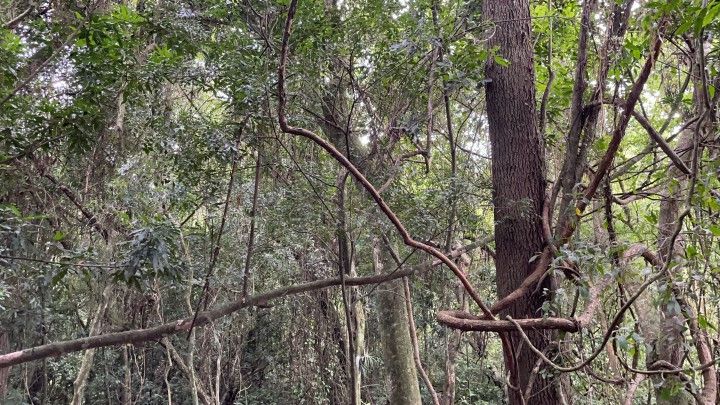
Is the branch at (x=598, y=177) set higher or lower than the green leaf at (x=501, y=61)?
lower

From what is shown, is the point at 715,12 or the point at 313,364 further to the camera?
the point at 313,364

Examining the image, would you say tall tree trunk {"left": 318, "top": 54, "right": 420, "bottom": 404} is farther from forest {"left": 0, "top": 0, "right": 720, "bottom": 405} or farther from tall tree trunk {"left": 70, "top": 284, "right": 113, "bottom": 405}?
tall tree trunk {"left": 70, "top": 284, "right": 113, "bottom": 405}

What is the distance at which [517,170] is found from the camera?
7.15 feet

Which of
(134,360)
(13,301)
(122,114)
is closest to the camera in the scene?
(122,114)

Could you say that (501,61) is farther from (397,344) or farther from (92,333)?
(92,333)

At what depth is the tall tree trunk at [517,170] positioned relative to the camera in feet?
6.56

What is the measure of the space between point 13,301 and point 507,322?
13.3 ft

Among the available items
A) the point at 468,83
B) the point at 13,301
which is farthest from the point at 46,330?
the point at 468,83

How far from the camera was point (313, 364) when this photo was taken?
6.16 meters

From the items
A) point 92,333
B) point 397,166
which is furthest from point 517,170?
point 92,333

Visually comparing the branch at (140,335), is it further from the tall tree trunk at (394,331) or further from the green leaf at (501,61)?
the green leaf at (501,61)

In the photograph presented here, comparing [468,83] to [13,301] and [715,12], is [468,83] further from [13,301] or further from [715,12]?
[13,301]

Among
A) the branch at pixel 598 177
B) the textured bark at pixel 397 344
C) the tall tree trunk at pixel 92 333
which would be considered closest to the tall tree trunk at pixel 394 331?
the textured bark at pixel 397 344

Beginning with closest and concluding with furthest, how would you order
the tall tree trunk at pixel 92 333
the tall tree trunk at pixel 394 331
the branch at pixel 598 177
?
1. the branch at pixel 598 177
2. the tall tree trunk at pixel 394 331
3. the tall tree trunk at pixel 92 333
